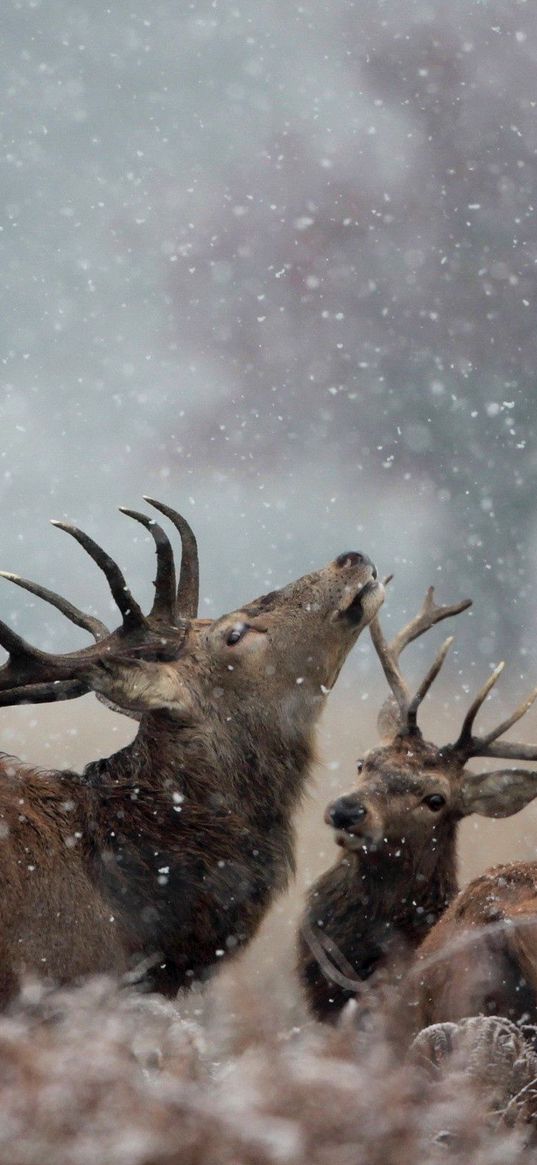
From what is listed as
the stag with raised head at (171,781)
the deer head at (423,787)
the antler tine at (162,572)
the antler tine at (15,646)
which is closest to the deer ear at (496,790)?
the deer head at (423,787)

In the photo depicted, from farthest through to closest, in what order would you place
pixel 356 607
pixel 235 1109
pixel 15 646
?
pixel 356 607, pixel 15 646, pixel 235 1109

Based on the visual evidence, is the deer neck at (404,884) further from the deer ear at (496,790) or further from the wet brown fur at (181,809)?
the wet brown fur at (181,809)

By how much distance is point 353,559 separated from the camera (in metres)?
4.84

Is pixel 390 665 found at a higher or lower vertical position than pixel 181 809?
higher

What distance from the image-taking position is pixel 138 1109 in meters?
1.40

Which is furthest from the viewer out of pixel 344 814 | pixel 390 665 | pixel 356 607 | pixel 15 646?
pixel 390 665

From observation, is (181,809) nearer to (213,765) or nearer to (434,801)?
(213,765)

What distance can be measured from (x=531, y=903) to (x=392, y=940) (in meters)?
1.61

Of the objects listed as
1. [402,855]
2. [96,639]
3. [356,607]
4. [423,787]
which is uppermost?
[96,639]

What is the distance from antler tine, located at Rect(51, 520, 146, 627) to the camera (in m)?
4.20

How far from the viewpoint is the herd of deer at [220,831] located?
3.52m

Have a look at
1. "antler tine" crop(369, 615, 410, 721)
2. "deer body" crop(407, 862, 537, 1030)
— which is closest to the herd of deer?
"deer body" crop(407, 862, 537, 1030)

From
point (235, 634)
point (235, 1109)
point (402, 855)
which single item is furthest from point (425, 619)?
point (235, 1109)

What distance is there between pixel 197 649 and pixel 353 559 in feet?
2.77
